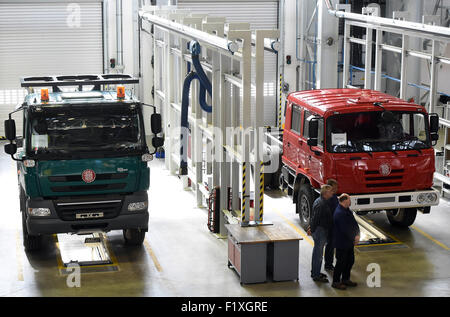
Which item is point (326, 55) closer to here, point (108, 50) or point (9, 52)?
point (108, 50)

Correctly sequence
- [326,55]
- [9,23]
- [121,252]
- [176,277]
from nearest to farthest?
[176,277] < [121,252] < [326,55] < [9,23]

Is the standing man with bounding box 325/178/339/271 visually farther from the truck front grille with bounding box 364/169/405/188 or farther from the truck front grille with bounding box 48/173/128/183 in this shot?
the truck front grille with bounding box 48/173/128/183

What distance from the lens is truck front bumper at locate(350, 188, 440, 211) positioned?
12219mm

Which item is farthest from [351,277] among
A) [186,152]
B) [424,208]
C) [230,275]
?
[186,152]

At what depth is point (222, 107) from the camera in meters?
12.8

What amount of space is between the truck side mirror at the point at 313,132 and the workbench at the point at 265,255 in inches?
83.2

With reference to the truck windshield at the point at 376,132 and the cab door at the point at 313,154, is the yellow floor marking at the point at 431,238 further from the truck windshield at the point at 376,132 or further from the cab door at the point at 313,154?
the cab door at the point at 313,154

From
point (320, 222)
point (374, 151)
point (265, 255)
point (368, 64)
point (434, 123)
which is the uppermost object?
point (368, 64)

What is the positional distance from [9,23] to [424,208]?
14662mm

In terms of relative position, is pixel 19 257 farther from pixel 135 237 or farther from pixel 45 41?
pixel 45 41

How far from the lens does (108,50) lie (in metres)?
22.9

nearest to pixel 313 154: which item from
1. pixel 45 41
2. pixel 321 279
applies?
pixel 321 279

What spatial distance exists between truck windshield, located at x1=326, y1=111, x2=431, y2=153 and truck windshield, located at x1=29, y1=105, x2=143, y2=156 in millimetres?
3365

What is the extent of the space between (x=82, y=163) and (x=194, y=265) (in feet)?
7.82
